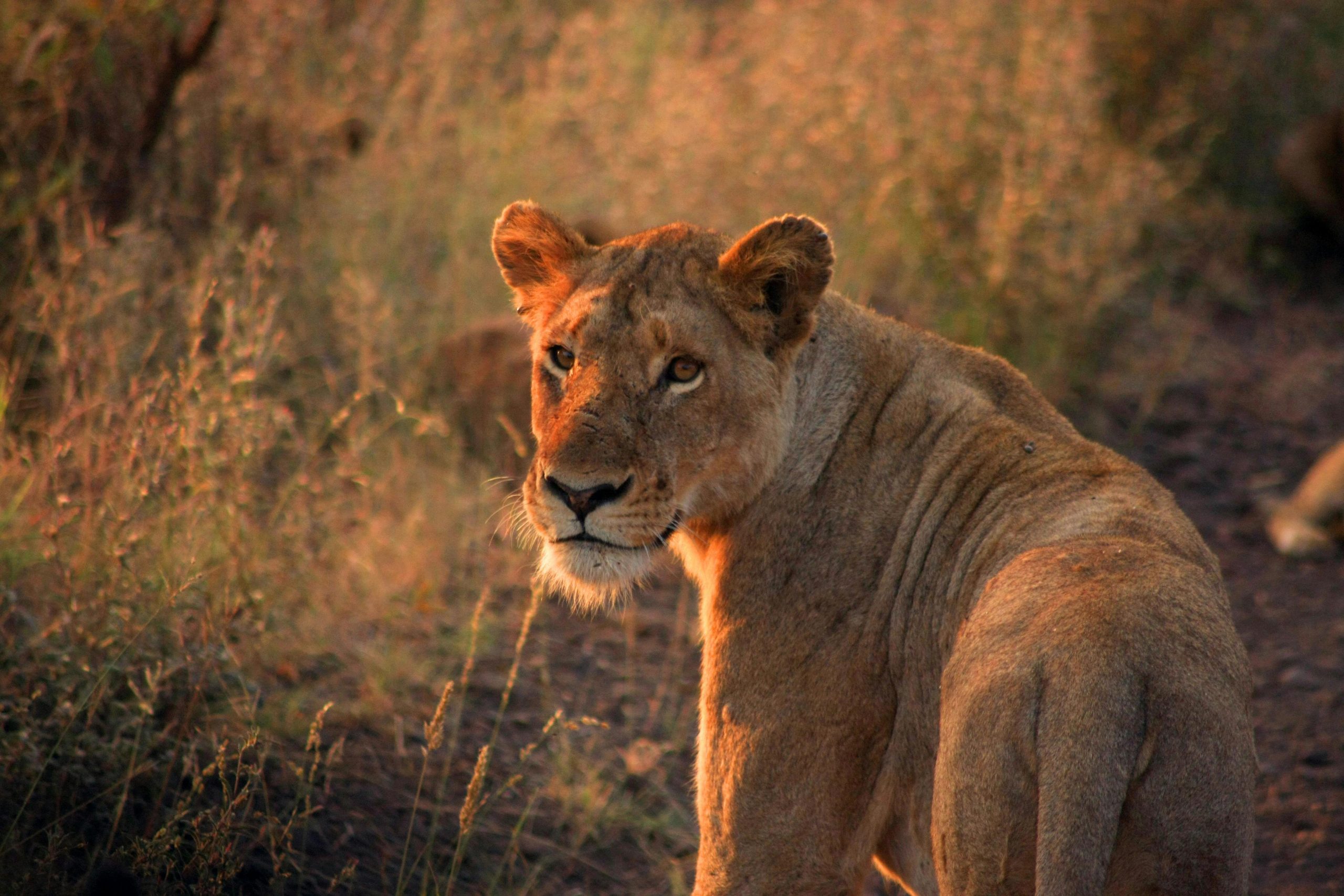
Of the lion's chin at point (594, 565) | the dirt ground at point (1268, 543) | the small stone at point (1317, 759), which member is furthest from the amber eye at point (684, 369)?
the small stone at point (1317, 759)

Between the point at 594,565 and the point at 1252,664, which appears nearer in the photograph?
the point at 594,565

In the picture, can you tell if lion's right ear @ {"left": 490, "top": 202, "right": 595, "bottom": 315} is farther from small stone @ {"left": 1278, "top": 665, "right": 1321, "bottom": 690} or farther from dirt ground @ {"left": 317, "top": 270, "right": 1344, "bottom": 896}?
small stone @ {"left": 1278, "top": 665, "right": 1321, "bottom": 690}

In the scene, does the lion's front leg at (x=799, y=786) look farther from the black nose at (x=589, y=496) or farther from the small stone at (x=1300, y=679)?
Answer: the small stone at (x=1300, y=679)

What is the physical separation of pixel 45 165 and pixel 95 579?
2.53 metres

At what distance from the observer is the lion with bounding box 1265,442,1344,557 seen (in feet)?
22.8

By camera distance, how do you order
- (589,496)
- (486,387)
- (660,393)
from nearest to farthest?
(589,496)
(660,393)
(486,387)

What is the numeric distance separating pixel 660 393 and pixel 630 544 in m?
0.41

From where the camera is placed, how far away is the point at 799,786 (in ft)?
10.5

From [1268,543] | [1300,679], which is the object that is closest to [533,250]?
[1300,679]

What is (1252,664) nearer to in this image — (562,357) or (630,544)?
(630,544)

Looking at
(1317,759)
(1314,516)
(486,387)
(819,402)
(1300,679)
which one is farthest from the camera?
(1314,516)

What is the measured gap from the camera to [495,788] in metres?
4.83

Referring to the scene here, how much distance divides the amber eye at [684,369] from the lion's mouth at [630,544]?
36cm

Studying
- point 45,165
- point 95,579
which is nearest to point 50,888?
point 95,579
